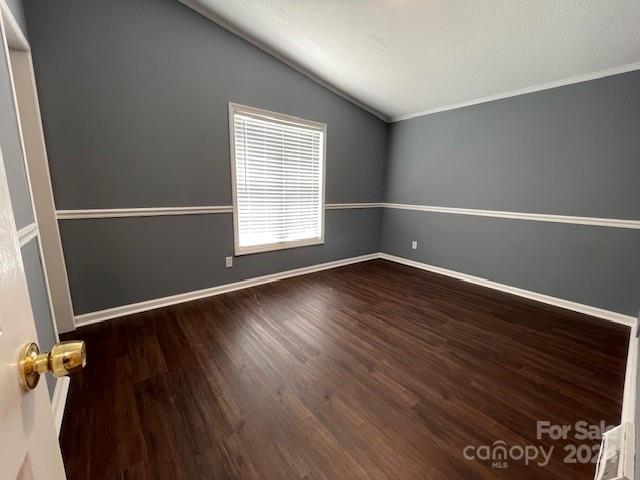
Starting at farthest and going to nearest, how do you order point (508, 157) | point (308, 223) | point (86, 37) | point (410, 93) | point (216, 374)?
point (308, 223), point (410, 93), point (508, 157), point (86, 37), point (216, 374)

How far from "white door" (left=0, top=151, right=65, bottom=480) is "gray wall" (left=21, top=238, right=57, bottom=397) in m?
1.10

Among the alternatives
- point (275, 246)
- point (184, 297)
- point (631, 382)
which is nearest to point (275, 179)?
point (275, 246)

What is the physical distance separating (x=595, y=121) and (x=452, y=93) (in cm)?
136

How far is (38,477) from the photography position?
0.44 m

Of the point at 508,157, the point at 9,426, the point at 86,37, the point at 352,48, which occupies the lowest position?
the point at 9,426

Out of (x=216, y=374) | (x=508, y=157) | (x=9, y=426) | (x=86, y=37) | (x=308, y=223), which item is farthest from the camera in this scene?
(x=308, y=223)

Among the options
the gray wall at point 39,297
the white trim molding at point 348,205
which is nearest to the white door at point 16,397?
the gray wall at point 39,297

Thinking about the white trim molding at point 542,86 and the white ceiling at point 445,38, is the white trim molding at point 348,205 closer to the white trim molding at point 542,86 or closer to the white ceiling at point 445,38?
the white trim molding at point 542,86

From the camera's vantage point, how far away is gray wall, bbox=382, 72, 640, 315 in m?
2.43

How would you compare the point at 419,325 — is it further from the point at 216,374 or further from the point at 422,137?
the point at 422,137

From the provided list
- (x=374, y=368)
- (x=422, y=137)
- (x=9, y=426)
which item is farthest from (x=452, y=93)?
(x=9, y=426)

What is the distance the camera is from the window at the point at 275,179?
2.95 meters

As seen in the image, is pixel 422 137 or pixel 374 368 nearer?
pixel 374 368

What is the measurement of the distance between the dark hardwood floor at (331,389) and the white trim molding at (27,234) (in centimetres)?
92
